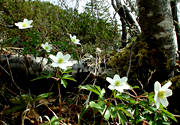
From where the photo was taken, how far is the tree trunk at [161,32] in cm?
145

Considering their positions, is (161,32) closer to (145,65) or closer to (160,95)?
(145,65)

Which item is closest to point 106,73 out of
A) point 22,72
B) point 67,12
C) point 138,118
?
point 138,118

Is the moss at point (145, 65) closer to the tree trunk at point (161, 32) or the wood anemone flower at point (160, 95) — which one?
the tree trunk at point (161, 32)

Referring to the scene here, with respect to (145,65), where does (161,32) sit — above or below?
above

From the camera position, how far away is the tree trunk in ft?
4.75

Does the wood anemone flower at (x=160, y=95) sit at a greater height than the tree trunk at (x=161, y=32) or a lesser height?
lesser

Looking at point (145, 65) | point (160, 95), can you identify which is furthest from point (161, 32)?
point (160, 95)

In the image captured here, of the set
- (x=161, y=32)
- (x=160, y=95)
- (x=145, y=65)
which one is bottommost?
(x=160, y=95)

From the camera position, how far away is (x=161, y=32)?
147 cm

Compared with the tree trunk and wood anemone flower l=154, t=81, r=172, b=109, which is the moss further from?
wood anemone flower l=154, t=81, r=172, b=109

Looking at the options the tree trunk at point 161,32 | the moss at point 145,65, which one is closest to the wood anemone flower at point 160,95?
the moss at point 145,65

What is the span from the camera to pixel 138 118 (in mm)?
918

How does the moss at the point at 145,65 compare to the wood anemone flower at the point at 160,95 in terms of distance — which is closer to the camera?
the wood anemone flower at the point at 160,95

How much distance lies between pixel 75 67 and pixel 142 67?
0.76 meters
